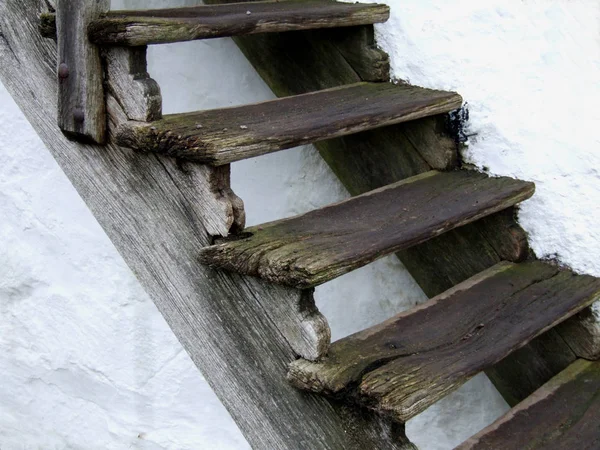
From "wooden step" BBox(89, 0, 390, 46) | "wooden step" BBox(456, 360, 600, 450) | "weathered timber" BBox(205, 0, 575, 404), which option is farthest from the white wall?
"wooden step" BBox(456, 360, 600, 450)

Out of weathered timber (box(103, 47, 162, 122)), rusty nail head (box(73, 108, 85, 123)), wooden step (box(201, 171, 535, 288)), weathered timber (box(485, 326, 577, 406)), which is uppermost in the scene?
weathered timber (box(103, 47, 162, 122))

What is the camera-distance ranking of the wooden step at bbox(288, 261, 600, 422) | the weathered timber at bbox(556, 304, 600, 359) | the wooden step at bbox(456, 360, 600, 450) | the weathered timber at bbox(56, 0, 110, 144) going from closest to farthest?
the wooden step at bbox(288, 261, 600, 422)
the weathered timber at bbox(56, 0, 110, 144)
the wooden step at bbox(456, 360, 600, 450)
the weathered timber at bbox(556, 304, 600, 359)

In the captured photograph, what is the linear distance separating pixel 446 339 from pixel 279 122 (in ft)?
1.87

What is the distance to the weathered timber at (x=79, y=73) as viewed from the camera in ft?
4.96

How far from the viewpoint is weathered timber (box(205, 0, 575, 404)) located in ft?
6.79

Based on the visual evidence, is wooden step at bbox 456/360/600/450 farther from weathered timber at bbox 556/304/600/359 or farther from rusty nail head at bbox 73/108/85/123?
rusty nail head at bbox 73/108/85/123

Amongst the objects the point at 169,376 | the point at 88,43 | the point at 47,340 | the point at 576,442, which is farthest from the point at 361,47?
the point at 47,340

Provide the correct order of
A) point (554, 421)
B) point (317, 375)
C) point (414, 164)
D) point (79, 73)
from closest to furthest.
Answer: point (317, 375) → point (79, 73) → point (554, 421) → point (414, 164)

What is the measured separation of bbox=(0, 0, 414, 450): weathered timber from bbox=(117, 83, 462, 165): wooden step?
6 centimetres

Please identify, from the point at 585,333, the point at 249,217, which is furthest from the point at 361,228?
the point at 249,217

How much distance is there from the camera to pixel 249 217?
8.57ft

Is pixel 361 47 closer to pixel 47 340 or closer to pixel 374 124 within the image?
pixel 374 124

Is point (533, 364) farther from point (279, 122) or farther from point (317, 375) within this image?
point (279, 122)

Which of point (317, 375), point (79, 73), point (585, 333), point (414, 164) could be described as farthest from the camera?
point (414, 164)
